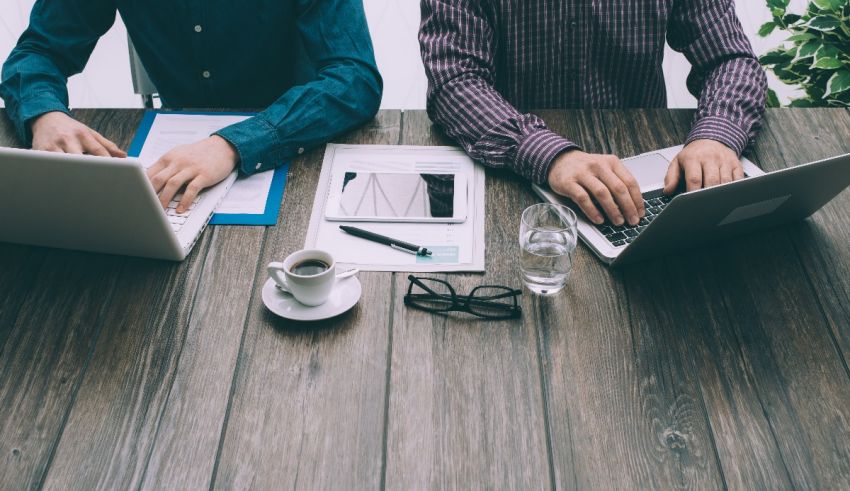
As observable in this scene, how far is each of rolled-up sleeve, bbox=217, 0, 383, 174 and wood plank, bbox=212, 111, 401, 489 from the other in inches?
10.2

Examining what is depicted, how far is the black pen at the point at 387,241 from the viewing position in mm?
1041

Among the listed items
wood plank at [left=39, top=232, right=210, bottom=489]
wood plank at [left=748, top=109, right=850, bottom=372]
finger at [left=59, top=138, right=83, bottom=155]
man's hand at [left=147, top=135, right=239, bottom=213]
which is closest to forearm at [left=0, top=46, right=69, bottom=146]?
finger at [left=59, top=138, right=83, bottom=155]

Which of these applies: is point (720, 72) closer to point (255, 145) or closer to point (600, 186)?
point (600, 186)

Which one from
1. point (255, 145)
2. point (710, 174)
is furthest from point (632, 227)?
point (255, 145)

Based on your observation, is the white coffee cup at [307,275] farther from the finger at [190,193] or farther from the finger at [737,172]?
the finger at [737,172]

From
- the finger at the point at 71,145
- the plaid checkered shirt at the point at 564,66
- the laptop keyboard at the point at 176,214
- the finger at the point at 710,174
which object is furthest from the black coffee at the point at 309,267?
the finger at the point at 710,174

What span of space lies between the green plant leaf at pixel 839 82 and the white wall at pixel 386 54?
27.2 inches

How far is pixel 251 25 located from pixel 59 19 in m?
0.38

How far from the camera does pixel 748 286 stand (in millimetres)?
999

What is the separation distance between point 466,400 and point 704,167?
590 mm

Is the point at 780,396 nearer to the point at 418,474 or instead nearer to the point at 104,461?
Answer: the point at 418,474

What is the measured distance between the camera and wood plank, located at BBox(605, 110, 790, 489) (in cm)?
79

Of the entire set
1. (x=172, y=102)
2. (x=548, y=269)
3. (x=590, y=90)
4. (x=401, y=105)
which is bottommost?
(x=401, y=105)

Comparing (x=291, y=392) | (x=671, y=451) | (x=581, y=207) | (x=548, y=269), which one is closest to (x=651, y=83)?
(x=581, y=207)
